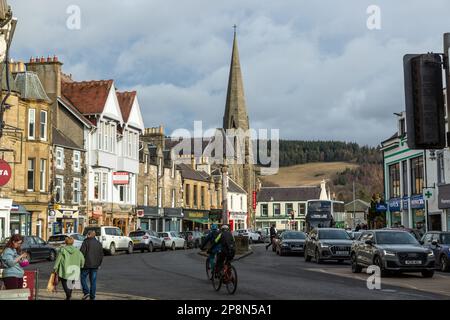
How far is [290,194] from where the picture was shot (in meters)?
110

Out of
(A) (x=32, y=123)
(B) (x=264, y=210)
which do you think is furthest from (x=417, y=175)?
(B) (x=264, y=210)

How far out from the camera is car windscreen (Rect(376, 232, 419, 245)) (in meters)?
21.0

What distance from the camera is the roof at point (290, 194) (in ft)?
359

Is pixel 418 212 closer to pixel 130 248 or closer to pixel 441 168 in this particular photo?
pixel 441 168

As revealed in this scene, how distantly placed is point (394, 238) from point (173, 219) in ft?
149

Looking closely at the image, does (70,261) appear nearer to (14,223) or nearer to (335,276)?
(335,276)

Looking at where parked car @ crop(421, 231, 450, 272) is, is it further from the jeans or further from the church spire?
the church spire

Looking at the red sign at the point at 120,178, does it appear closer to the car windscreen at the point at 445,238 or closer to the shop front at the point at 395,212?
the shop front at the point at 395,212

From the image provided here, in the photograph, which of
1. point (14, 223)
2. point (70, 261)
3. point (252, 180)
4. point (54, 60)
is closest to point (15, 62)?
point (54, 60)

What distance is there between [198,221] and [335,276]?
52.5 m

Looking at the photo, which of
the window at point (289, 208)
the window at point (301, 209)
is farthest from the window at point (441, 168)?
the window at point (289, 208)

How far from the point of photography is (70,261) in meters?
13.4

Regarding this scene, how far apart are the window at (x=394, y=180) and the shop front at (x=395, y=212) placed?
623mm
